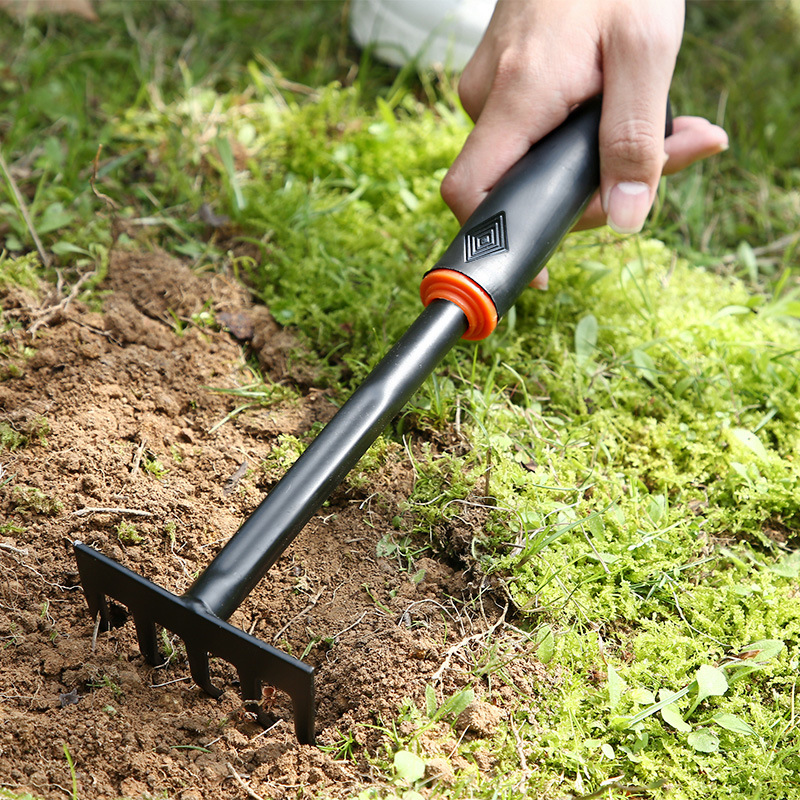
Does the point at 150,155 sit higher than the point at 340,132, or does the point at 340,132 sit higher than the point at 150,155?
the point at 340,132

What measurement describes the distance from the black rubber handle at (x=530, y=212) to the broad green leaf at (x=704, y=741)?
39.0 inches

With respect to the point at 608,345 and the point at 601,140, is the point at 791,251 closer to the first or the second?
the point at 608,345

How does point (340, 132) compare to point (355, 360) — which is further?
point (340, 132)

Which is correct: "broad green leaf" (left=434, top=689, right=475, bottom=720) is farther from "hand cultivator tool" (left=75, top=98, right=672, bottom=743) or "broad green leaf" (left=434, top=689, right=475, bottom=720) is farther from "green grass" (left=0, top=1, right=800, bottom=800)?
"hand cultivator tool" (left=75, top=98, right=672, bottom=743)

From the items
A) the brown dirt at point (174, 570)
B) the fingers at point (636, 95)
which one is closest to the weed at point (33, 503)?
the brown dirt at point (174, 570)

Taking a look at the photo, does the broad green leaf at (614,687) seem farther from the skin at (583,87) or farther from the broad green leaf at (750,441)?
the skin at (583,87)

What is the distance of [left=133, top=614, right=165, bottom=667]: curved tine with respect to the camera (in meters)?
1.47

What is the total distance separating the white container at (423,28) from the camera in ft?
10.1

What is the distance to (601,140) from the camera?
190cm

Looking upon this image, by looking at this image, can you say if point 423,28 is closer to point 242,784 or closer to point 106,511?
point 106,511

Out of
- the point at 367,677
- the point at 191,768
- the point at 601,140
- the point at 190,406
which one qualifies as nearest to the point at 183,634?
the point at 191,768

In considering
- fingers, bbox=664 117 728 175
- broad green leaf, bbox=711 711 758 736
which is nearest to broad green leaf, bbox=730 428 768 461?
broad green leaf, bbox=711 711 758 736

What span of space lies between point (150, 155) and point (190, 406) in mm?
1143

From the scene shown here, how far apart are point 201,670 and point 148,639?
13 cm
